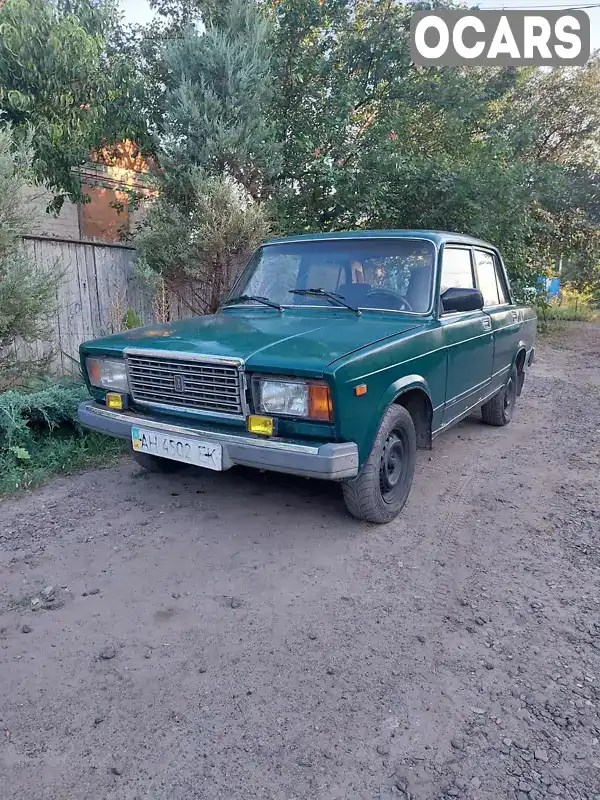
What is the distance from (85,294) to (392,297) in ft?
15.0

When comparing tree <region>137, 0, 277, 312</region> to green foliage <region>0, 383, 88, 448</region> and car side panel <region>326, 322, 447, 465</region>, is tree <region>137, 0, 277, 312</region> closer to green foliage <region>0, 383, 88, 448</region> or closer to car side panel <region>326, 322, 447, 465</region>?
green foliage <region>0, 383, 88, 448</region>

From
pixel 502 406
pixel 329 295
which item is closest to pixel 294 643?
Result: pixel 329 295

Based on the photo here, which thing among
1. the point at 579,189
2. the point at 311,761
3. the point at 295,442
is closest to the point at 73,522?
the point at 295,442

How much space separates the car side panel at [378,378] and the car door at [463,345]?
284 mm

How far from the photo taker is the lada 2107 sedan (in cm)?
317

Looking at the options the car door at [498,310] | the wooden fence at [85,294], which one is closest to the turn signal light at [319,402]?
the car door at [498,310]

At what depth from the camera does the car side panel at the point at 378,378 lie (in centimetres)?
308

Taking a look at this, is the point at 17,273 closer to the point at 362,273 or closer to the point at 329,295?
the point at 329,295

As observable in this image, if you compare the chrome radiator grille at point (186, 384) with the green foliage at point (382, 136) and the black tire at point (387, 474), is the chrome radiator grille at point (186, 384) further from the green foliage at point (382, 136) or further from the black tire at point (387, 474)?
the green foliage at point (382, 136)

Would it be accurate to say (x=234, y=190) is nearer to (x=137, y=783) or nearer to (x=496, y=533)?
(x=496, y=533)

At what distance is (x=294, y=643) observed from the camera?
257cm
